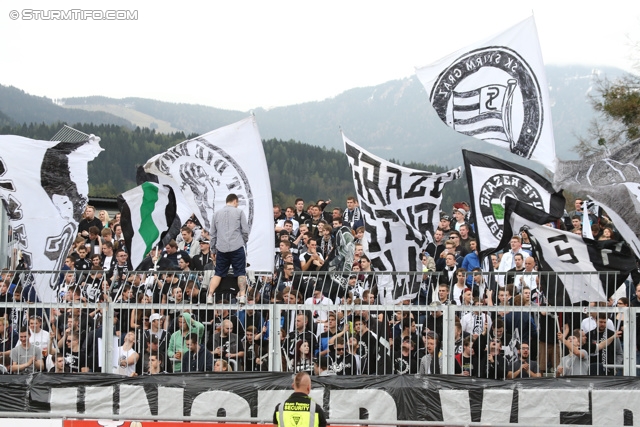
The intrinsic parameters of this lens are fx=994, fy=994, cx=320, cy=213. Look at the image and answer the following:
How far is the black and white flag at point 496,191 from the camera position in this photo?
13273 millimetres

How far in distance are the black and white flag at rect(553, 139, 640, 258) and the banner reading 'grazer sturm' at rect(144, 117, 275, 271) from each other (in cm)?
422

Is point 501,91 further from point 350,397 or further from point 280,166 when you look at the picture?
point 280,166

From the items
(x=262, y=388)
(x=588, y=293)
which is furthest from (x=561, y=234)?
(x=262, y=388)

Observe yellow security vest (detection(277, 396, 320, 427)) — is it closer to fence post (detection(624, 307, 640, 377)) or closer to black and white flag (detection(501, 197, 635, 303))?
black and white flag (detection(501, 197, 635, 303))

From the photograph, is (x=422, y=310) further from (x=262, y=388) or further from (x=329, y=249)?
(x=329, y=249)

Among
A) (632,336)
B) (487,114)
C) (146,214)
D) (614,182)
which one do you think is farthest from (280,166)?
(632,336)

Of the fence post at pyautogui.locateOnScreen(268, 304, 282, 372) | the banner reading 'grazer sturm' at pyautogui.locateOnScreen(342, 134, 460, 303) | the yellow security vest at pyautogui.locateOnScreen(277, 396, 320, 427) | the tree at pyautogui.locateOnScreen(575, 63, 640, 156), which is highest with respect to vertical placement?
the tree at pyautogui.locateOnScreen(575, 63, 640, 156)

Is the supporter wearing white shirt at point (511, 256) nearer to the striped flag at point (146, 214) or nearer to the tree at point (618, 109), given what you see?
the striped flag at point (146, 214)

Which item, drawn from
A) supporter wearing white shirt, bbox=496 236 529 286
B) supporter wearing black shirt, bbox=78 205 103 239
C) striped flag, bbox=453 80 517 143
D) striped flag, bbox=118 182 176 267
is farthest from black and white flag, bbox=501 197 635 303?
supporter wearing black shirt, bbox=78 205 103 239

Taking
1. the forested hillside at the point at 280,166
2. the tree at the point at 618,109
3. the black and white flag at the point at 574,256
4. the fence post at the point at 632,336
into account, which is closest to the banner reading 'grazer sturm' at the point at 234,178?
the black and white flag at the point at 574,256

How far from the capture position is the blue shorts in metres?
13.6

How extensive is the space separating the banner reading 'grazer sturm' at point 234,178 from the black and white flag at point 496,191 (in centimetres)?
293

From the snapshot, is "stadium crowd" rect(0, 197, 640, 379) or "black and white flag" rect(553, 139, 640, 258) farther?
"stadium crowd" rect(0, 197, 640, 379)

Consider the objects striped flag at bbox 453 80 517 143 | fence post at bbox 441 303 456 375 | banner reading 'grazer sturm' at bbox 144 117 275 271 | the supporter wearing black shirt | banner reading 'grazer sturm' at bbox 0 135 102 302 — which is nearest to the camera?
fence post at bbox 441 303 456 375
